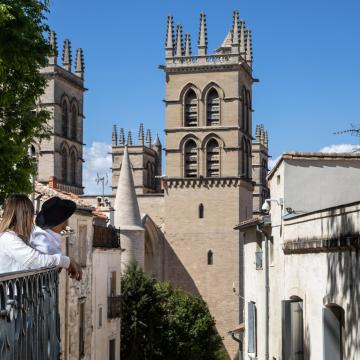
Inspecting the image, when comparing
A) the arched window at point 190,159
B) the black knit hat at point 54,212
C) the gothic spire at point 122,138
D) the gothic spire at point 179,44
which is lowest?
the black knit hat at point 54,212

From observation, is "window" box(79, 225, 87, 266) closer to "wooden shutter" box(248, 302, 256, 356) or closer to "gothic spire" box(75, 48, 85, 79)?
"wooden shutter" box(248, 302, 256, 356)

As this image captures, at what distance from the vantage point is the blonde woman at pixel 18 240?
6035 millimetres

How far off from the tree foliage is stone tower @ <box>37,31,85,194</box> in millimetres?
19352

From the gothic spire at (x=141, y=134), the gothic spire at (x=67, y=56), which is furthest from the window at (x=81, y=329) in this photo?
the gothic spire at (x=141, y=134)

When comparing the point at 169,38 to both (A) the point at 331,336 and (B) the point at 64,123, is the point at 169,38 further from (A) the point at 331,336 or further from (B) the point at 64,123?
(A) the point at 331,336

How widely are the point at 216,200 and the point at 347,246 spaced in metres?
48.9

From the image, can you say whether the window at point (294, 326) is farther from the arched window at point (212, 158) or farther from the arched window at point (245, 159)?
the arched window at point (245, 159)

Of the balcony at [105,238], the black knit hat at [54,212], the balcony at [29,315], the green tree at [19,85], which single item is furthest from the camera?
the balcony at [105,238]

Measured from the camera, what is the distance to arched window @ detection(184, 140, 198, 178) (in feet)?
197

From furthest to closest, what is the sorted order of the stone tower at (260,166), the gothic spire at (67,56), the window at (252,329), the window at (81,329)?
the stone tower at (260,166), the gothic spire at (67,56), the window at (81,329), the window at (252,329)

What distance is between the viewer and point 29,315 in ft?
18.6

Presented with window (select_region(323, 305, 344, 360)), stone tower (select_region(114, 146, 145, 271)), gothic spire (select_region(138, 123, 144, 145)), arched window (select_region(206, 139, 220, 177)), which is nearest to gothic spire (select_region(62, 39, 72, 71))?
arched window (select_region(206, 139, 220, 177))

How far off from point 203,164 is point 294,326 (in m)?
45.7

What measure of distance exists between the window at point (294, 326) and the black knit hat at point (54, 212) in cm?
736
